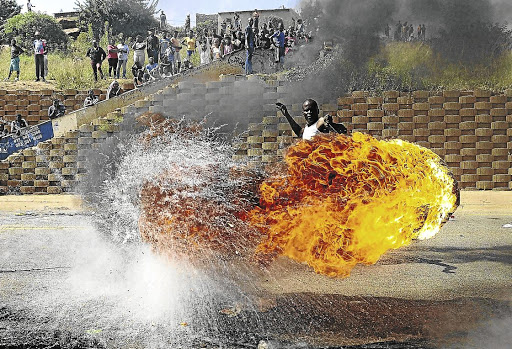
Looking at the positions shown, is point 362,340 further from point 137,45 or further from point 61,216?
point 137,45

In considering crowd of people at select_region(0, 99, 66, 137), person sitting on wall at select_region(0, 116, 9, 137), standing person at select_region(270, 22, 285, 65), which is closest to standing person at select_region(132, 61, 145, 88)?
crowd of people at select_region(0, 99, 66, 137)

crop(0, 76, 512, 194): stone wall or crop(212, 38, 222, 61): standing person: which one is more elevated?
crop(212, 38, 222, 61): standing person

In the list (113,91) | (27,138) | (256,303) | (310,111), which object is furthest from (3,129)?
(256,303)

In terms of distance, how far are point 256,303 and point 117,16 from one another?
121 feet

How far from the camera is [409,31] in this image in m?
15.9

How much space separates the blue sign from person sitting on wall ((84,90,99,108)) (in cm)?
146

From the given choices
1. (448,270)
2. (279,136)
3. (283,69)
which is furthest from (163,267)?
(283,69)

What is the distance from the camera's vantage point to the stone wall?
14641mm

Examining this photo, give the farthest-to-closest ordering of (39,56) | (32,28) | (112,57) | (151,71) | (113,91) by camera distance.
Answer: (32,28), (39,56), (112,57), (151,71), (113,91)

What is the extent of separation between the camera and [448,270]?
599cm

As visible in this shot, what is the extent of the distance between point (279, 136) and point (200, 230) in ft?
34.5

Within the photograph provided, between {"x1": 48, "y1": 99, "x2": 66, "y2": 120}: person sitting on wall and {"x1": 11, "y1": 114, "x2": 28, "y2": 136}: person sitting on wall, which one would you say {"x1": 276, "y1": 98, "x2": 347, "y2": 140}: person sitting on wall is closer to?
{"x1": 11, "y1": 114, "x2": 28, "y2": 136}: person sitting on wall

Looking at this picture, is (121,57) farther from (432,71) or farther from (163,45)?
(432,71)

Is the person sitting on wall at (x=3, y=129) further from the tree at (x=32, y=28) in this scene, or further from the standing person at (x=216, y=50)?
the tree at (x=32, y=28)
